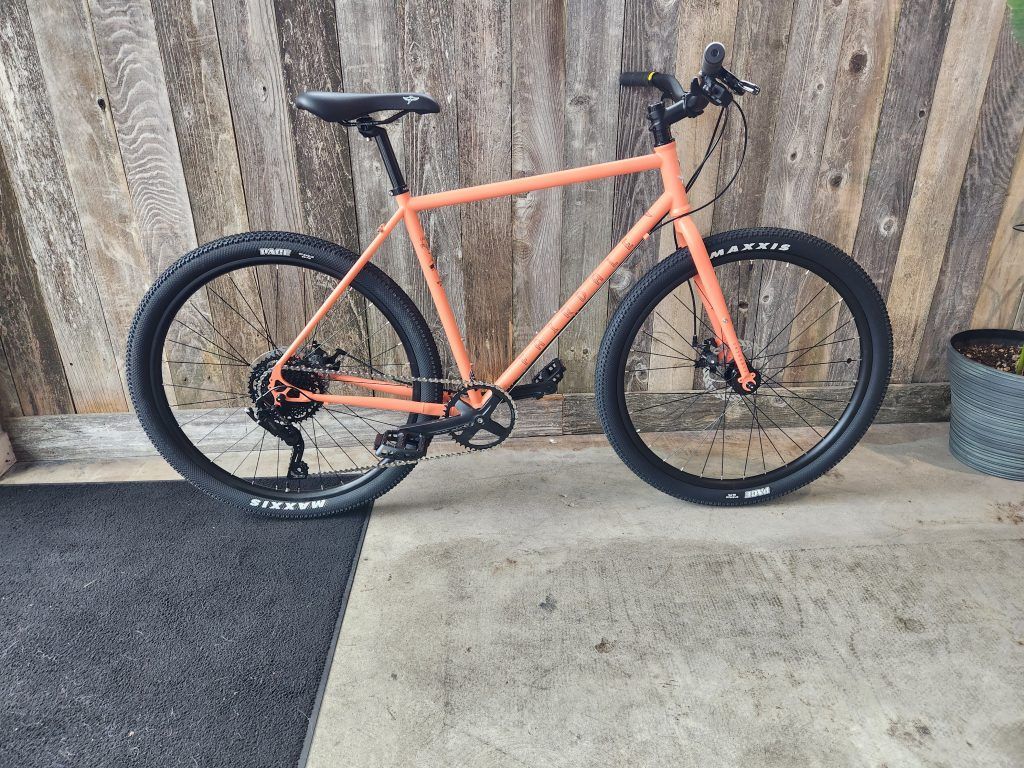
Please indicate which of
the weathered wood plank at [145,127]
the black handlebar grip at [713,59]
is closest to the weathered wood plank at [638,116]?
the black handlebar grip at [713,59]

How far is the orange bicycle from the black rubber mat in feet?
0.62

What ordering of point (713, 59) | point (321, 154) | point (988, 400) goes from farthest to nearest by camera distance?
point (988, 400) → point (321, 154) → point (713, 59)

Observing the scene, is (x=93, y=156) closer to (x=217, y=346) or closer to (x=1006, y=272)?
(x=217, y=346)

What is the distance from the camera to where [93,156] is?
1951mm

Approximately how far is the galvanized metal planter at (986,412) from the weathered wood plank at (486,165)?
4.92 ft

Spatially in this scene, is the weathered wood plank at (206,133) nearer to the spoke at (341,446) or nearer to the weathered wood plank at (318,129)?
the weathered wood plank at (318,129)

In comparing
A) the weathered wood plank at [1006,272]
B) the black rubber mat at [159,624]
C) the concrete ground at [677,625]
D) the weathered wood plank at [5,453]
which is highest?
the weathered wood plank at [1006,272]

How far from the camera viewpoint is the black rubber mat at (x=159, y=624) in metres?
1.38

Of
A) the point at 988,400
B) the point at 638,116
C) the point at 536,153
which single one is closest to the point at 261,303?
the point at 536,153

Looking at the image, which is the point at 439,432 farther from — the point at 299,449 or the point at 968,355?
the point at 968,355

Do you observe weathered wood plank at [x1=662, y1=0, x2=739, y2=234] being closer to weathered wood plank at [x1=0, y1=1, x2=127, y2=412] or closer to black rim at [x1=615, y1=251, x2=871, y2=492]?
black rim at [x1=615, y1=251, x2=871, y2=492]

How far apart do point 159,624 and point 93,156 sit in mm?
1358

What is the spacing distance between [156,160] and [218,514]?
108 cm

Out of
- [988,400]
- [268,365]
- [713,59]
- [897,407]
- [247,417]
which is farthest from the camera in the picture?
[897,407]
